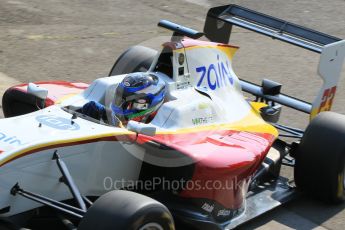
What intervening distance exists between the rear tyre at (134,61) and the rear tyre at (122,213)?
2.89 m

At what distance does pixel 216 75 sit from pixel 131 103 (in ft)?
3.49

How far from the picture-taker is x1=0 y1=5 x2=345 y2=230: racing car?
4.99m

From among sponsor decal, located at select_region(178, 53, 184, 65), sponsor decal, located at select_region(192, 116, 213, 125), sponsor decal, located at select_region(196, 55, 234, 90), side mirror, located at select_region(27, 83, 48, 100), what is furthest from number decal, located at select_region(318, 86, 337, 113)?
side mirror, located at select_region(27, 83, 48, 100)

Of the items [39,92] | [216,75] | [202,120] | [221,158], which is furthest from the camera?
[216,75]

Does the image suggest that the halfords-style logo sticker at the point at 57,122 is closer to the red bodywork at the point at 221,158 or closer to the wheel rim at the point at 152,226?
the red bodywork at the point at 221,158

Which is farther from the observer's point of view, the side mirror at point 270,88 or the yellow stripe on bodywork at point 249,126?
the side mirror at point 270,88

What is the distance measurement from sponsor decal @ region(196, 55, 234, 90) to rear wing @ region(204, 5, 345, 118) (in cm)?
64

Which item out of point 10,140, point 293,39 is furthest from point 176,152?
point 293,39

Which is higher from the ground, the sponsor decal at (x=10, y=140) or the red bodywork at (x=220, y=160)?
the sponsor decal at (x=10, y=140)

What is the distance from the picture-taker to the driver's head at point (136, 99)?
5.75 meters

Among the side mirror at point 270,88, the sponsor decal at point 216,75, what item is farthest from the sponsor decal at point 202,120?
the side mirror at point 270,88

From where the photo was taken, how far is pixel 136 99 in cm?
574

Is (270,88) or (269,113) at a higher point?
(270,88)

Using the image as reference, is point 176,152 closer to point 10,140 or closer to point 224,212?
point 224,212
